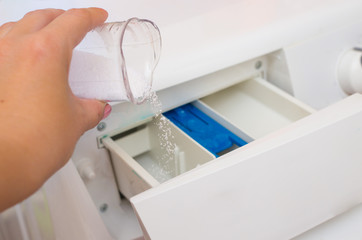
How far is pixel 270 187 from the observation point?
0.51 meters

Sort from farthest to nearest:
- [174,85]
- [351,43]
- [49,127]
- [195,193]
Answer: [351,43] → [174,85] → [195,193] → [49,127]

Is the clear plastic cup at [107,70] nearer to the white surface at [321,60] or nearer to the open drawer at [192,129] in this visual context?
the open drawer at [192,129]

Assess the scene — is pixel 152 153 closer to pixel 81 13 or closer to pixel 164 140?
pixel 164 140

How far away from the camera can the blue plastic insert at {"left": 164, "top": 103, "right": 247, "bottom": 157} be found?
0.67m

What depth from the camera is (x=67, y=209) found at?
57 centimetres

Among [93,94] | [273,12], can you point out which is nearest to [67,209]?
[93,94]

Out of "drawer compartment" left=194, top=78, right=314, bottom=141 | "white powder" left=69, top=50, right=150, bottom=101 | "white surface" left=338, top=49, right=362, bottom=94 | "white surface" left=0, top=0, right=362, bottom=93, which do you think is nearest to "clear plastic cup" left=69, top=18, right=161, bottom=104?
"white powder" left=69, top=50, right=150, bottom=101

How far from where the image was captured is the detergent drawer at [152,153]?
0.62m

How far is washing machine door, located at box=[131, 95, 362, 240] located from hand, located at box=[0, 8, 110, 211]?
13cm

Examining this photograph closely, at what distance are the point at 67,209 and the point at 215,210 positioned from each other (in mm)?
193

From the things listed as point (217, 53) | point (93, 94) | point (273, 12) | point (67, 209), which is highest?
point (273, 12)

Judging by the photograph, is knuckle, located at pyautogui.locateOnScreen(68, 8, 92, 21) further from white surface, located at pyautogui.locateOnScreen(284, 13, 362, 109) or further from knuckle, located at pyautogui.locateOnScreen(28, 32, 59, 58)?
white surface, located at pyautogui.locateOnScreen(284, 13, 362, 109)

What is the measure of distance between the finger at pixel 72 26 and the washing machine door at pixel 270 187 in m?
0.17

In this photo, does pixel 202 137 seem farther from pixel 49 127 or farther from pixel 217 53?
pixel 49 127
